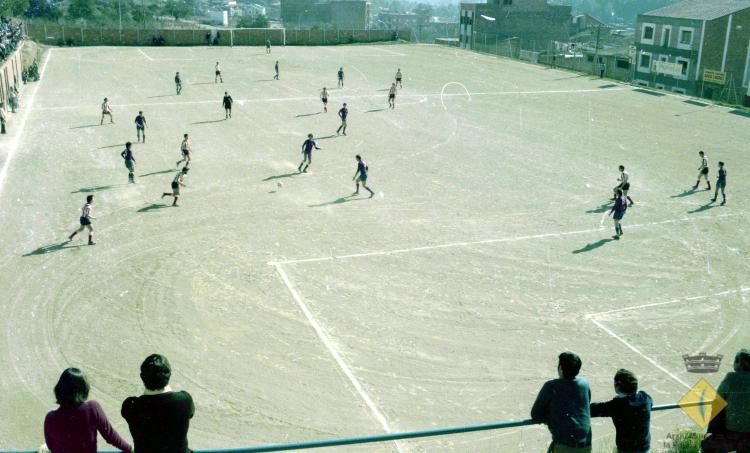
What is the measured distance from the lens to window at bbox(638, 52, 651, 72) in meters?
68.6

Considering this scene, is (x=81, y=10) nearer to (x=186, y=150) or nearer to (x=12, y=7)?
(x=12, y=7)

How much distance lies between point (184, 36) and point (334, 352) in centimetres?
7146

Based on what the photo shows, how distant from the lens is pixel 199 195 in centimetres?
2639

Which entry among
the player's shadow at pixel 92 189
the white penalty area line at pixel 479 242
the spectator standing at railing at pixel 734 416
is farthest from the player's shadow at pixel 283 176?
the spectator standing at railing at pixel 734 416

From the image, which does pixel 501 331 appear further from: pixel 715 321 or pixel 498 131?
pixel 498 131

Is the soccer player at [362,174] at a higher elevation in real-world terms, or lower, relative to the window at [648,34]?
lower

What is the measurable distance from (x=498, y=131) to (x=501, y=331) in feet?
78.4

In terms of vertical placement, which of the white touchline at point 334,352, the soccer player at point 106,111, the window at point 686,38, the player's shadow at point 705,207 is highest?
the window at point 686,38

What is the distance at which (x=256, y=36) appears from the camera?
81.8m

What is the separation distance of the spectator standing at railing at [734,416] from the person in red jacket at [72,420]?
4926 millimetres

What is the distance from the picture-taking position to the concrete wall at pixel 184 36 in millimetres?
75500

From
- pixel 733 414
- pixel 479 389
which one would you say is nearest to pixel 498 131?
pixel 479 389

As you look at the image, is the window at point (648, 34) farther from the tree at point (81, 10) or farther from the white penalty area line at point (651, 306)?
the tree at point (81, 10)

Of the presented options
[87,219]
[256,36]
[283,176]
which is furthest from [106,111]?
[256,36]
